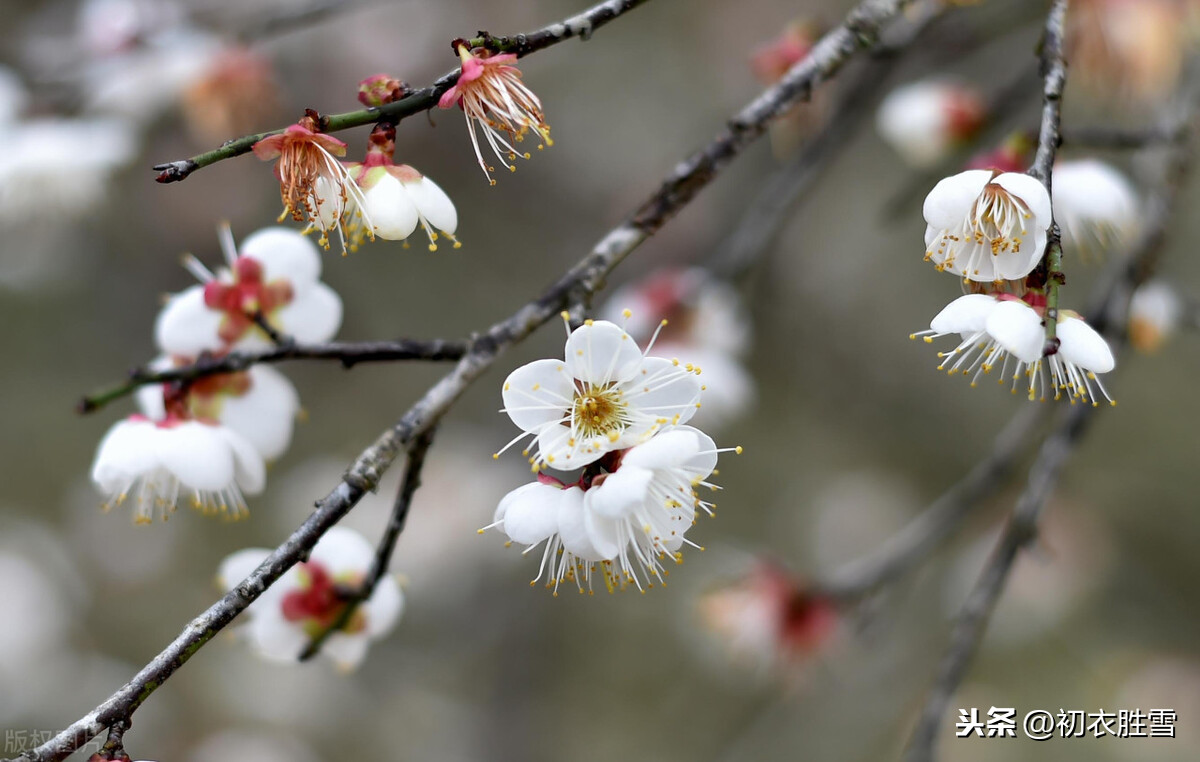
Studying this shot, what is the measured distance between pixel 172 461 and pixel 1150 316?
1.13 metres

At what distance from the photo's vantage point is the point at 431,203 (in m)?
0.61

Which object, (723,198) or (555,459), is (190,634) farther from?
(723,198)

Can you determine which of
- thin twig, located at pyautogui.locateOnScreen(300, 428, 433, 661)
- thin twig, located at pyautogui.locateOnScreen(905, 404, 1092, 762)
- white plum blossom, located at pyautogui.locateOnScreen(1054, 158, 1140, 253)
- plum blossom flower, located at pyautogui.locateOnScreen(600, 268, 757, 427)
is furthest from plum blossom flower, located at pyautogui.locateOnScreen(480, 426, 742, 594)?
plum blossom flower, located at pyautogui.locateOnScreen(600, 268, 757, 427)

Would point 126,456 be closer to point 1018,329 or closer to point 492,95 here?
point 492,95

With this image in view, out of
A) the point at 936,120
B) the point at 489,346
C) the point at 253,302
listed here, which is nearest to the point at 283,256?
the point at 253,302

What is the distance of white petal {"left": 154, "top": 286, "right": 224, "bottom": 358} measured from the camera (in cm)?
82

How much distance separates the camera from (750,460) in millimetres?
2742

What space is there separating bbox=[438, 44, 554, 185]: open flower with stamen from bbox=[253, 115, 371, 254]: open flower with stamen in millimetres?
83

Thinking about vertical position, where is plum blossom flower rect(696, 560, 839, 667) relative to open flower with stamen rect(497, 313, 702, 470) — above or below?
above

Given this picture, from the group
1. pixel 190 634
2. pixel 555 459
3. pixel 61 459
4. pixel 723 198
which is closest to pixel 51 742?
pixel 190 634

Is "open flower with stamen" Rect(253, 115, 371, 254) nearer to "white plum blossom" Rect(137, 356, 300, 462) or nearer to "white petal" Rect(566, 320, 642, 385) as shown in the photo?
"white petal" Rect(566, 320, 642, 385)

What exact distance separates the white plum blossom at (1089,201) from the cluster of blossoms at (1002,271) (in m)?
0.33

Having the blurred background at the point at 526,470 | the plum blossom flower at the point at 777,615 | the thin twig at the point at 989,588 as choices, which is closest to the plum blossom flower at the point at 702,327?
the plum blossom flower at the point at 777,615

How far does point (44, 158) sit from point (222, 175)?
1.38 metres
